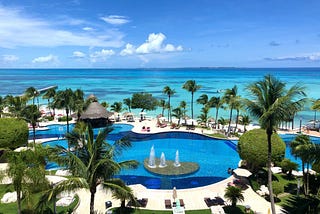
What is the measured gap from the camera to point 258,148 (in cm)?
1927

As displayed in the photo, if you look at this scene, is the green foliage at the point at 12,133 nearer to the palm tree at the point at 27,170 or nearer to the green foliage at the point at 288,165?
the palm tree at the point at 27,170

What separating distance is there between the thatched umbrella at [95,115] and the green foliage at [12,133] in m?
15.0

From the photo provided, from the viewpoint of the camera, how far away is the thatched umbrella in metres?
38.2

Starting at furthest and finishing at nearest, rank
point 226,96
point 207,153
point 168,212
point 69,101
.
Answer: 1. point 226,96
2. point 207,153
3. point 69,101
4. point 168,212

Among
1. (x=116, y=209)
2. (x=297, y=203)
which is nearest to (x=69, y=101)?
(x=116, y=209)

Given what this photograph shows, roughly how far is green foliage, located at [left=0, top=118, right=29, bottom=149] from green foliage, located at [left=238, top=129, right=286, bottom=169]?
1885 centimetres

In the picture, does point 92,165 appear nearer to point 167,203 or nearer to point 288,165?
point 167,203

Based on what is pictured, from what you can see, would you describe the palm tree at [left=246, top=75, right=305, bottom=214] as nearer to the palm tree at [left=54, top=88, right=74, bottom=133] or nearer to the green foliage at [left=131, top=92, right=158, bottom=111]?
the palm tree at [left=54, top=88, right=74, bottom=133]

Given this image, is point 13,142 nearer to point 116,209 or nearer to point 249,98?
point 116,209

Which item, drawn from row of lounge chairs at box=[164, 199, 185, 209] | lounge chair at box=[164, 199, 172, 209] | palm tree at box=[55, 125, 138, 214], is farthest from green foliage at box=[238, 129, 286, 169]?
palm tree at box=[55, 125, 138, 214]

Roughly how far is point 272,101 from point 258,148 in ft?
29.5

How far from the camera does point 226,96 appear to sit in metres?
34.7

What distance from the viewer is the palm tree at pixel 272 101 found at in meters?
10.8

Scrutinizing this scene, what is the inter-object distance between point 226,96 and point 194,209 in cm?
2157
